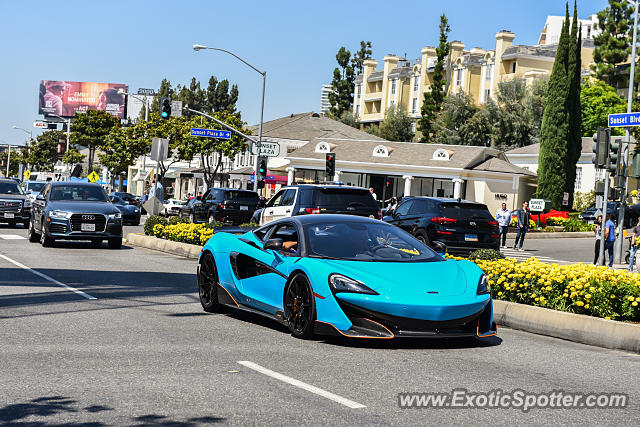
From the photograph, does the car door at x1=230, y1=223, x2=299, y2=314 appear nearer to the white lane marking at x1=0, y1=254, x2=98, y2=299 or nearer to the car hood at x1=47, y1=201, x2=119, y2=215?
the white lane marking at x1=0, y1=254, x2=98, y2=299

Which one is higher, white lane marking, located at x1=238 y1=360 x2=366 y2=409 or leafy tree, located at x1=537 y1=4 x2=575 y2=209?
leafy tree, located at x1=537 y1=4 x2=575 y2=209

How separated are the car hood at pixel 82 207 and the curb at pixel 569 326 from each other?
1323 centimetres

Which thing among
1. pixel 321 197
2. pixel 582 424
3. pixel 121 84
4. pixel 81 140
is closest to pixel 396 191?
pixel 81 140

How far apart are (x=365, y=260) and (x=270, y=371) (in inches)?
91.9

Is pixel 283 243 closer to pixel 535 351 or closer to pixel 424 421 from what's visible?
pixel 535 351

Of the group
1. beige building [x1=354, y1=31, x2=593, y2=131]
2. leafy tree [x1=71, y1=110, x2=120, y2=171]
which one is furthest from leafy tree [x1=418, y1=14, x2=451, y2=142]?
leafy tree [x1=71, y1=110, x2=120, y2=171]

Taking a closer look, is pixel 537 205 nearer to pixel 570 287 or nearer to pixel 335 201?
pixel 335 201

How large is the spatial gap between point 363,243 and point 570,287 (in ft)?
9.12

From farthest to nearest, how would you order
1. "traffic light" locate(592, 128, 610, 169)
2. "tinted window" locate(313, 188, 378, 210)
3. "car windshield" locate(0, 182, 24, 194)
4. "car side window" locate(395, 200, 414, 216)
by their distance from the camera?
"car windshield" locate(0, 182, 24, 194), "car side window" locate(395, 200, 414, 216), "tinted window" locate(313, 188, 378, 210), "traffic light" locate(592, 128, 610, 169)

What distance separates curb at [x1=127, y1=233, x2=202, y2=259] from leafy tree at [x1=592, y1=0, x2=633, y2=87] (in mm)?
58131

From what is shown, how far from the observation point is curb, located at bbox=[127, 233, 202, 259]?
21.0 meters

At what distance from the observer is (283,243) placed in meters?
A: 9.76

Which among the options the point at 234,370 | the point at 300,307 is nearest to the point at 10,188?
the point at 300,307

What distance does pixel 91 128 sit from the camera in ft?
299
